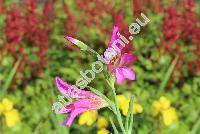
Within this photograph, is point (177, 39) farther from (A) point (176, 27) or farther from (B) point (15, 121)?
(B) point (15, 121)

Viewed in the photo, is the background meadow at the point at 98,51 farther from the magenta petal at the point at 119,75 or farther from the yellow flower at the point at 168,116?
the magenta petal at the point at 119,75

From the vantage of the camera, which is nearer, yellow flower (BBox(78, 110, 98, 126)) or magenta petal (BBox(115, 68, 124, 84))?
magenta petal (BBox(115, 68, 124, 84))

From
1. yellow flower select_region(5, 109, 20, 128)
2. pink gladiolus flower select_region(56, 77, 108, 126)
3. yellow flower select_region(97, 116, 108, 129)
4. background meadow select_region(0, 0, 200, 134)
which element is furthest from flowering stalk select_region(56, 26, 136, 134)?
background meadow select_region(0, 0, 200, 134)

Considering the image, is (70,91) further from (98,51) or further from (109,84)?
(98,51)

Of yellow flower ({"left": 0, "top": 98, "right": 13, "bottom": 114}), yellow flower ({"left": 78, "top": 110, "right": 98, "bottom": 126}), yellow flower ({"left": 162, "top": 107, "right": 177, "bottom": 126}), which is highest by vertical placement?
yellow flower ({"left": 0, "top": 98, "right": 13, "bottom": 114})

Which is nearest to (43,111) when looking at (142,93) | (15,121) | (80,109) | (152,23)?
(15,121)

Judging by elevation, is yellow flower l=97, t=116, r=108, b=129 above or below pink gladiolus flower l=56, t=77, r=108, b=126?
below

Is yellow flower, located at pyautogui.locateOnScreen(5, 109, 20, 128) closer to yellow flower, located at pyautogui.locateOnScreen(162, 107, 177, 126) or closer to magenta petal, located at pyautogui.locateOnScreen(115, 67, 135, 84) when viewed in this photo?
yellow flower, located at pyautogui.locateOnScreen(162, 107, 177, 126)
